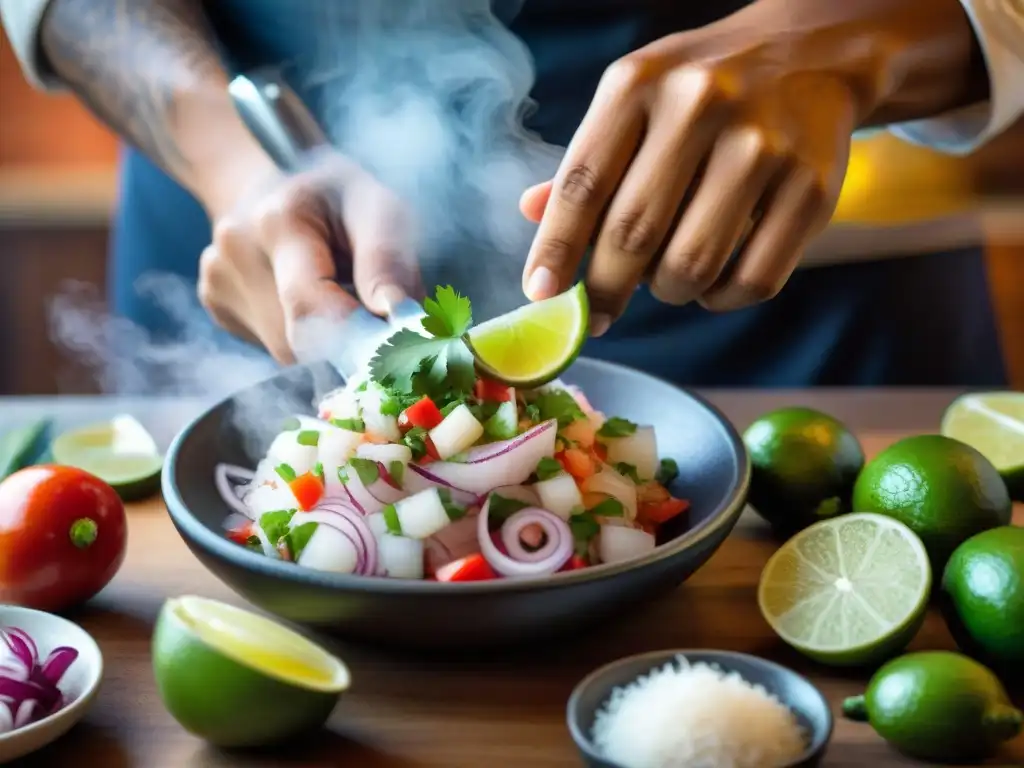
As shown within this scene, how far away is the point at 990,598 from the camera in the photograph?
107 centimetres

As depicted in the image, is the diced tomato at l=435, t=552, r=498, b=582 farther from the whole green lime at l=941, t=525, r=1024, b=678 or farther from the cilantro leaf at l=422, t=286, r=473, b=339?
the whole green lime at l=941, t=525, r=1024, b=678

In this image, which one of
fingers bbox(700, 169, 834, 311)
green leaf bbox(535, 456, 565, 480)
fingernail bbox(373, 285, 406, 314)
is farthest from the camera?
fingernail bbox(373, 285, 406, 314)

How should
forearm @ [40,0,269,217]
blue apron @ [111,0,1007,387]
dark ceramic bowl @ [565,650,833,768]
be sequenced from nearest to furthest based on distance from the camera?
dark ceramic bowl @ [565,650,833,768], forearm @ [40,0,269,217], blue apron @ [111,0,1007,387]

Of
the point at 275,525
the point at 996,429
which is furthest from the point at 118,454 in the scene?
the point at 996,429

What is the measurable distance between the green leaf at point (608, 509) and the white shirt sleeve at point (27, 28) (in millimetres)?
1260

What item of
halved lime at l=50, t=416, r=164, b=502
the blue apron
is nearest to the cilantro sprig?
halved lime at l=50, t=416, r=164, b=502

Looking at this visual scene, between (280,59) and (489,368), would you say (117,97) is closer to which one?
(280,59)

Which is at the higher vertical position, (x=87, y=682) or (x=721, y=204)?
(x=721, y=204)

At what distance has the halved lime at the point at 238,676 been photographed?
927mm

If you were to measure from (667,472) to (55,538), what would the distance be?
2.14ft

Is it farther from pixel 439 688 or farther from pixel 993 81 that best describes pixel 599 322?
pixel 993 81

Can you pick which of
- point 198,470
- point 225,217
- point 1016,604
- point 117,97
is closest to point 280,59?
point 117,97

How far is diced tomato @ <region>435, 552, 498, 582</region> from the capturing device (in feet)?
3.52

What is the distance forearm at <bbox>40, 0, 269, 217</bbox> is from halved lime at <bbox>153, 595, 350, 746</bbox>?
2.91 ft
